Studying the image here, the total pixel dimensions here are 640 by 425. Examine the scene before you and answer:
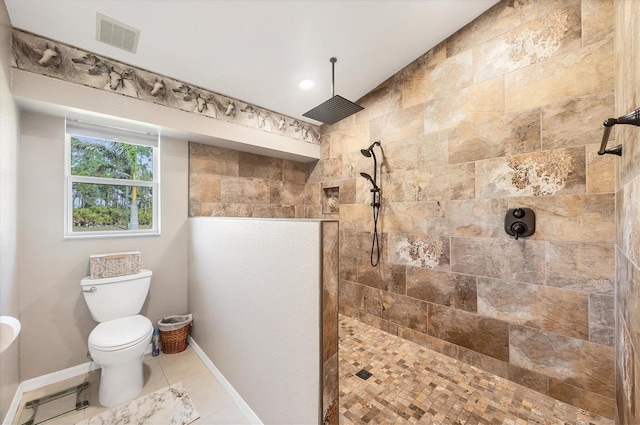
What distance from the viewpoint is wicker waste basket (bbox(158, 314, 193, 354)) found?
7.38 ft

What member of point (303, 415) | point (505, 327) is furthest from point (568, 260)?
point (303, 415)

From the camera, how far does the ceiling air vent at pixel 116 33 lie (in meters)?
1.60

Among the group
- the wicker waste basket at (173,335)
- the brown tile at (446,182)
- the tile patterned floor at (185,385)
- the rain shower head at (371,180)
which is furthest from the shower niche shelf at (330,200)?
the tile patterned floor at (185,385)

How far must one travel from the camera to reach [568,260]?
5.20 feet

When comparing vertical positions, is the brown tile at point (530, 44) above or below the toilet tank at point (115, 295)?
above

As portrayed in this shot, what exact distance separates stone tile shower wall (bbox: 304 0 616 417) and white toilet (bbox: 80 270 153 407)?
2.09m

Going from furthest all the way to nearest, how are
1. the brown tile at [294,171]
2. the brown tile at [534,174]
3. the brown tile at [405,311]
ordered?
1. the brown tile at [294,171]
2. the brown tile at [405,311]
3. the brown tile at [534,174]

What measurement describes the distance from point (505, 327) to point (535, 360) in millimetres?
239

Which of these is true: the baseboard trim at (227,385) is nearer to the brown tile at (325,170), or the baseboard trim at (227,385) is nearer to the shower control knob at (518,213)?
the shower control knob at (518,213)

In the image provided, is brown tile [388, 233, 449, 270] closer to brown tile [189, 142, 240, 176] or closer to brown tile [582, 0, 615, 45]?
brown tile [582, 0, 615, 45]

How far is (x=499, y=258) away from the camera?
1.84 metres

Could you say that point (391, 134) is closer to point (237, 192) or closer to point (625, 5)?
point (625, 5)

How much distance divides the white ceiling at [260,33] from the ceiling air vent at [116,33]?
37 millimetres

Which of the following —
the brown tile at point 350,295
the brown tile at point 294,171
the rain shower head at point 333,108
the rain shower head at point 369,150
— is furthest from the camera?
the brown tile at point 294,171
